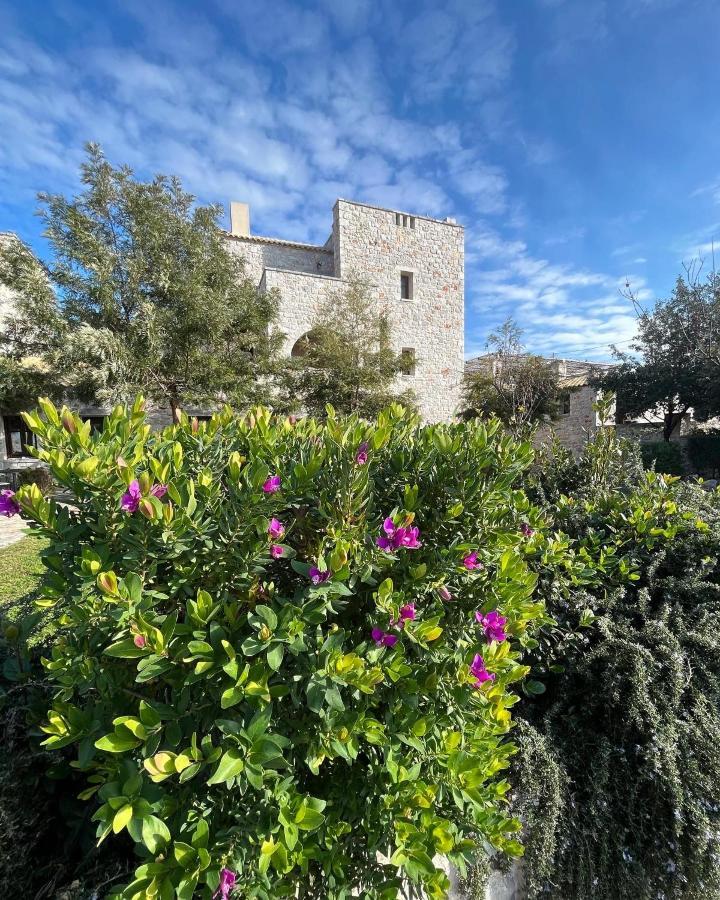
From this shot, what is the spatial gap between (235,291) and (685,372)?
1689 cm

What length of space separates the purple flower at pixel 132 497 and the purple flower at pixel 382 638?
2.50 feet

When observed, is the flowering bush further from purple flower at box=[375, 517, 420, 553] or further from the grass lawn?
the grass lawn

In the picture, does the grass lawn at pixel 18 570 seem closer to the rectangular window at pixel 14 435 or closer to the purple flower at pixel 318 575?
the purple flower at pixel 318 575

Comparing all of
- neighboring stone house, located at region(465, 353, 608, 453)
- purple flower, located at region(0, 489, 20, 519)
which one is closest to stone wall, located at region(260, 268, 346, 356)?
neighboring stone house, located at region(465, 353, 608, 453)

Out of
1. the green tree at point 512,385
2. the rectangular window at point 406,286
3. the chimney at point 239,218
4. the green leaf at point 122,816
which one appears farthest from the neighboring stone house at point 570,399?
the green leaf at point 122,816

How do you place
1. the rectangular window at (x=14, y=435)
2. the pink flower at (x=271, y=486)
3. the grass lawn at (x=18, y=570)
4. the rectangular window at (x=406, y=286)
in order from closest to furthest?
the pink flower at (x=271, y=486) < the grass lawn at (x=18, y=570) < the rectangular window at (x=14, y=435) < the rectangular window at (x=406, y=286)

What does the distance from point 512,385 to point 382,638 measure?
20263 millimetres

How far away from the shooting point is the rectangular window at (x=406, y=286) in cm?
1955

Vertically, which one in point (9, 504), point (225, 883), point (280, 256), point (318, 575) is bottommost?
point (225, 883)

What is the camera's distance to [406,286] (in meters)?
19.8

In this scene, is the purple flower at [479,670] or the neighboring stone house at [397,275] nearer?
the purple flower at [479,670]

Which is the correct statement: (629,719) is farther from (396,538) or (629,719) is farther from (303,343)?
(303,343)

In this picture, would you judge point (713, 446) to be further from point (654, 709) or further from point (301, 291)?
point (654, 709)

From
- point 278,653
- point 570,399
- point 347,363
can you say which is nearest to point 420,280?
point 347,363
